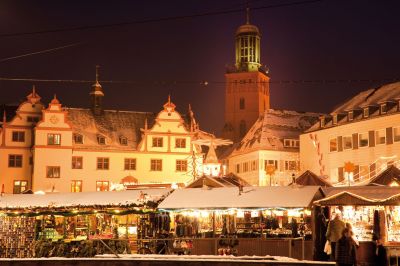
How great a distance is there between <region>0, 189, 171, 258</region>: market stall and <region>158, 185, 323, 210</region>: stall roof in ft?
5.56

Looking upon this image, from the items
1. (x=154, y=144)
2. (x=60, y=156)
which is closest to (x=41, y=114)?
(x=60, y=156)

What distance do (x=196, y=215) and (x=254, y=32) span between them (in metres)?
68.2

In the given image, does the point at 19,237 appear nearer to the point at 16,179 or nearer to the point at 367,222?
the point at 367,222

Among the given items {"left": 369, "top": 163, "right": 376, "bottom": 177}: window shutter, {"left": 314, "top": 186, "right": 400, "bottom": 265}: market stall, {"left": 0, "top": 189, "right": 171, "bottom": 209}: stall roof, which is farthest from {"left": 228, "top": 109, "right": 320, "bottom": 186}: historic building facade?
{"left": 314, "top": 186, "right": 400, "bottom": 265}: market stall

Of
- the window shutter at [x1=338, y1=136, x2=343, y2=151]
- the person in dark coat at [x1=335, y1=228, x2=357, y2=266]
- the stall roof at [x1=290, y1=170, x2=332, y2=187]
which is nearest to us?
the person in dark coat at [x1=335, y1=228, x2=357, y2=266]

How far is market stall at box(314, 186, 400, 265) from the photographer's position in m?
24.5

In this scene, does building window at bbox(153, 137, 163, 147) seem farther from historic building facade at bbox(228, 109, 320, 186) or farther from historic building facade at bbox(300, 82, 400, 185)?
historic building facade at bbox(300, 82, 400, 185)

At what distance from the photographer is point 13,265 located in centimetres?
2228

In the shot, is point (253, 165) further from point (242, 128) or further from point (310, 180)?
point (310, 180)

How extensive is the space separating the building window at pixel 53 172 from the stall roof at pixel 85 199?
24351mm

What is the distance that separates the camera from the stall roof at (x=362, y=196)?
2480cm

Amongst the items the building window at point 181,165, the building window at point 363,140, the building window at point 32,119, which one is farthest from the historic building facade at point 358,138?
the building window at point 32,119

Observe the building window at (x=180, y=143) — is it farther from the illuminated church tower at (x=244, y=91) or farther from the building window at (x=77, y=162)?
the illuminated church tower at (x=244, y=91)

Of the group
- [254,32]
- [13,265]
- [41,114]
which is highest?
[254,32]
